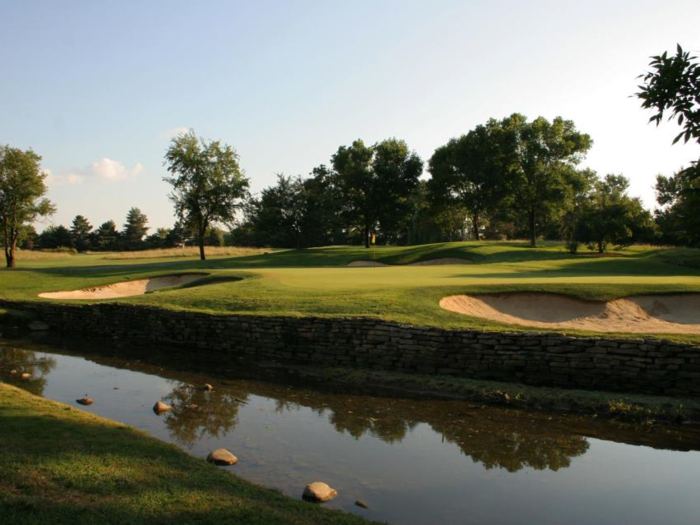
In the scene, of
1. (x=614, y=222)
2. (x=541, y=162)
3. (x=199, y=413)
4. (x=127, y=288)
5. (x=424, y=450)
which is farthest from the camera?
(x=541, y=162)

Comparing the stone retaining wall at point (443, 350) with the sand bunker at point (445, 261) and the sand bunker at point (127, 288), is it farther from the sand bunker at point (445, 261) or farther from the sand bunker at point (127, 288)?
the sand bunker at point (445, 261)

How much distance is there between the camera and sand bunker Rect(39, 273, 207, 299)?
24734mm

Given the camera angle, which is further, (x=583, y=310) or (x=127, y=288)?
(x=127, y=288)

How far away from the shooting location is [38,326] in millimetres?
20609

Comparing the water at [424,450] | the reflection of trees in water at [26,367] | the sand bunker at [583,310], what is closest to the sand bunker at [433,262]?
the sand bunker at [583,310]

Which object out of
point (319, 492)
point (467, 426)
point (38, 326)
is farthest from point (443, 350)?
point (38, 326)

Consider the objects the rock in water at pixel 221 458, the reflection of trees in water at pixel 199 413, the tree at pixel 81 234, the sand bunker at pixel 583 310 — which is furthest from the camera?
the tree at pixel 81 234

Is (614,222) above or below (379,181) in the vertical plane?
below

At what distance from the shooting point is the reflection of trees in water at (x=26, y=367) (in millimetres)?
12203

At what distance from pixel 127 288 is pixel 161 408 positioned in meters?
18.2

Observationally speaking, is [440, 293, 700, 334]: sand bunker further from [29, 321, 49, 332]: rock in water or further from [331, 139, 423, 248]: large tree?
[331, 139, 423, 248]: large tree

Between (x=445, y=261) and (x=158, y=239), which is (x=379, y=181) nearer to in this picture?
(x=445, y=261)

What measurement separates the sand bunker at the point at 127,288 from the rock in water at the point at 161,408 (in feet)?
47.8

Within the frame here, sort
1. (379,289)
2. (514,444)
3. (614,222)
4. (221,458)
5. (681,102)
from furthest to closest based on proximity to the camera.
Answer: (614,222) < (379,289) < (514,444) < (221,458) < (681,102)
